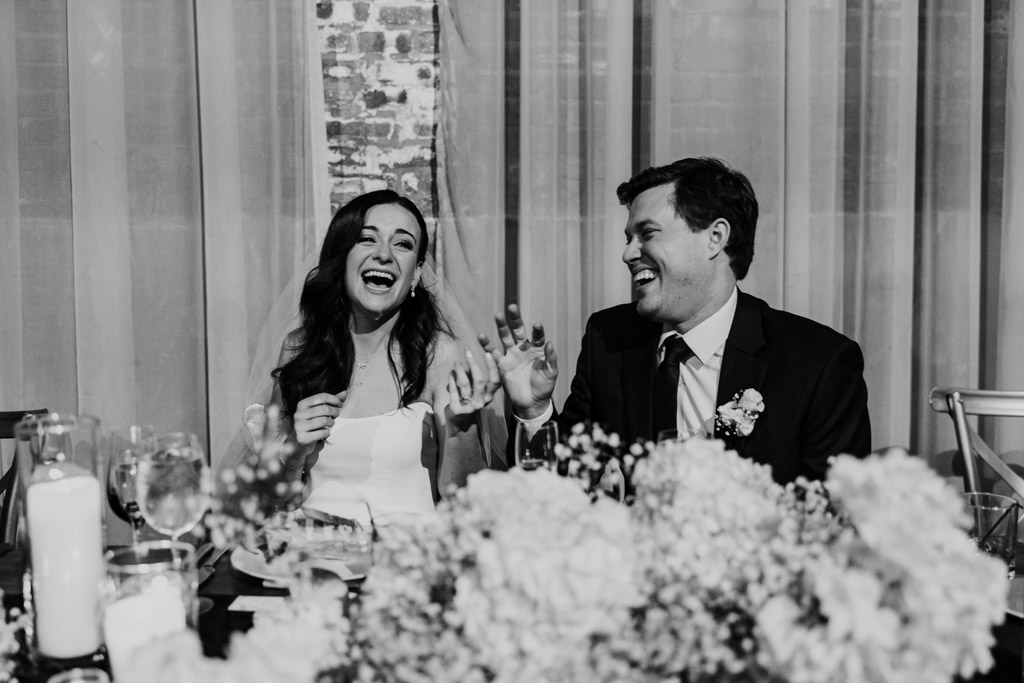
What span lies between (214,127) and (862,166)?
6.64ft

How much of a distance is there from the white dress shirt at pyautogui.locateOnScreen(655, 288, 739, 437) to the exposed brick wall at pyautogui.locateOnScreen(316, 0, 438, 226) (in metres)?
1.11

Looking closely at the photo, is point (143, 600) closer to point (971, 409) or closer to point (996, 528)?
point (996, 528)

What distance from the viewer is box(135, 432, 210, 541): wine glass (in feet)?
4.59

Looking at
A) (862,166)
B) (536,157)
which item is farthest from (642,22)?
(862,166)

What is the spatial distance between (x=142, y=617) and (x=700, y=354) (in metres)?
1.59

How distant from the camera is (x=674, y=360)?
2.51 metres

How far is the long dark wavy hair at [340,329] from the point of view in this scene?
8.91ft

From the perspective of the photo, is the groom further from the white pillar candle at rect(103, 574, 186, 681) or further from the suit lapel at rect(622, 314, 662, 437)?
the white pillar candle at rect(103, 574, 186, 681)

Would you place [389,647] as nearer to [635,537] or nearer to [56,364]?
[635,537]

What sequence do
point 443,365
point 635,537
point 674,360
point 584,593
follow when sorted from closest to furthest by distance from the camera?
point 584,593 < point 635,537 < point 674,360 < point 443,365

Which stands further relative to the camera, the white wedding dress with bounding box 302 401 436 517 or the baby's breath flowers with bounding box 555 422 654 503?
A: the white wedding dress with bounding box 302 401 436 517

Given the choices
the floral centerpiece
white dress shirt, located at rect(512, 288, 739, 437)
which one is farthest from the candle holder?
white dress shirt, located at rect(512, 288, 739, 437)

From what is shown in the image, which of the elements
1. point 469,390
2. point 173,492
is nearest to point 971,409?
point 469,390

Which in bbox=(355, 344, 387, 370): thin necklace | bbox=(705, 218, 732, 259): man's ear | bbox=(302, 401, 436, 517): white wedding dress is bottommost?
bbox=(302, 401, 436, 517): white wedding dress
